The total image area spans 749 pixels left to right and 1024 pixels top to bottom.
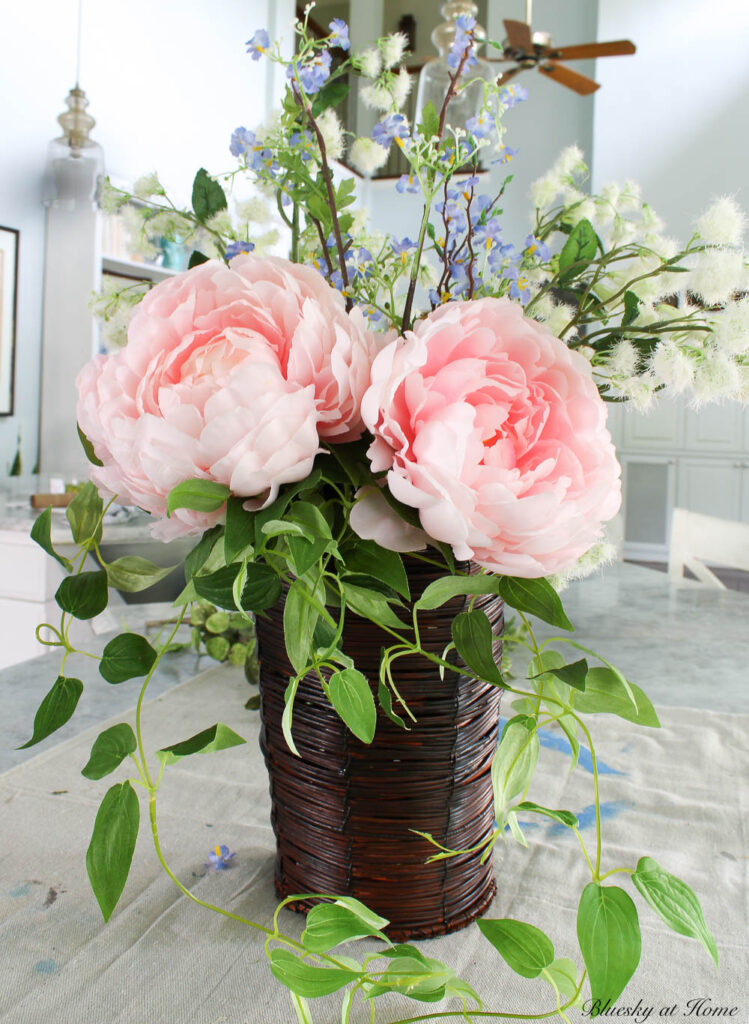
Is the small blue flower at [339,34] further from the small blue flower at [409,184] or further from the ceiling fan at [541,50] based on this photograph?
the ceiling fan at [541,50]

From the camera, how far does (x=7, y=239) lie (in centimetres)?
299

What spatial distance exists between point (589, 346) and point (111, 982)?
0.42m

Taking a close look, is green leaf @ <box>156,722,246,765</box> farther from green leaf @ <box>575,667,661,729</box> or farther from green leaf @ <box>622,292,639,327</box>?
green leaf @ <box>622,292,639,327</box>

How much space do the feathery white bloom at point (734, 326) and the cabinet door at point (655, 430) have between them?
214 inches

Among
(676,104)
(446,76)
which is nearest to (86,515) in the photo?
(446,76)

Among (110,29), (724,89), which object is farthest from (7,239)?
(724,89)

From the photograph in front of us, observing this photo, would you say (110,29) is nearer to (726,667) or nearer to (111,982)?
(726,667)

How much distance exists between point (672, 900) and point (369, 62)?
50cm

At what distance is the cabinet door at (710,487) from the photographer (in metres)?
5.50

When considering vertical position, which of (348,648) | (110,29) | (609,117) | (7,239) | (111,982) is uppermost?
(609,117)

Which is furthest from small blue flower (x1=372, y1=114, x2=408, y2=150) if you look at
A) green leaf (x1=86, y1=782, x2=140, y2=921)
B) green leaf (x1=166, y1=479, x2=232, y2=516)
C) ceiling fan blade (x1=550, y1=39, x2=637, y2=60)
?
ceiling fan blade (x1=550, y1=39, x2=637, y2=60)

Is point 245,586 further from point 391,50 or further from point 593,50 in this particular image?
point 593,50

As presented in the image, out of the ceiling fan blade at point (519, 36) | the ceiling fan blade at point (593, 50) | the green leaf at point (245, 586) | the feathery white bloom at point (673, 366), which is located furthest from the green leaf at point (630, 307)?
the ceiling fan blade at point (593, 50)

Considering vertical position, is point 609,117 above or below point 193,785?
above
